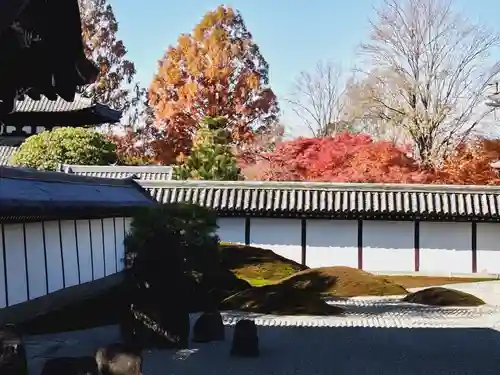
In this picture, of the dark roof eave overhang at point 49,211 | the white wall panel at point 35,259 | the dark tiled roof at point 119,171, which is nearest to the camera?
the dark roof eave overhang at point 49,211

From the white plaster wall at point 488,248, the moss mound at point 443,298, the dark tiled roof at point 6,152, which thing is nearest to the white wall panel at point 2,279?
the moss mound at point 443,298

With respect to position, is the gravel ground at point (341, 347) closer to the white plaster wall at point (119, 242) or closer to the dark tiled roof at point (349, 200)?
the white plaster wall at point (119, 242)

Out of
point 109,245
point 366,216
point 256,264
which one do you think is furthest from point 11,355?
point 366,216

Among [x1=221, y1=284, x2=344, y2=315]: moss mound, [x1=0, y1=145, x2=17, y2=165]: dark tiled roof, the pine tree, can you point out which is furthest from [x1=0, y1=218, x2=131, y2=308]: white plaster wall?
[x1=0, y1=145, x2=17, y2=165]: dark tiled roof

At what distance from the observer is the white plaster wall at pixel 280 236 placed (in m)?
25.3

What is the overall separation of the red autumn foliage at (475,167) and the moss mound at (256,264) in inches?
357

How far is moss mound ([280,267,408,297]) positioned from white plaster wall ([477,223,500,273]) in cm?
550

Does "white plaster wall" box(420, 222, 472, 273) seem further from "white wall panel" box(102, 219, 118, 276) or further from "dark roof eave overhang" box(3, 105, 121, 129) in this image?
"dark roof eave overhang" box(3, 105, 121, 129)

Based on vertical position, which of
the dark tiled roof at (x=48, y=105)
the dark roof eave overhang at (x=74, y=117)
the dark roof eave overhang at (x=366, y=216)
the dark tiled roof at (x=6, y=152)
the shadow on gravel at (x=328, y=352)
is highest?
the dark tiled roof at (x=48, y=105)

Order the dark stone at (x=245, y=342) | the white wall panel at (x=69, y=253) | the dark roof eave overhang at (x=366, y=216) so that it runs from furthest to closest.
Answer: the dark roof eave overhang at (x=366, y=216), the white wall panel at (x=69, y=253), the dark stone at (x=245, y=342)

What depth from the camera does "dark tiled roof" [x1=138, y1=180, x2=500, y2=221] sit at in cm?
2489

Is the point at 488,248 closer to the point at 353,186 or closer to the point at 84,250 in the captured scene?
the point at 353,186

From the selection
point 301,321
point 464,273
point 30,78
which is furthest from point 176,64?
point 30,78

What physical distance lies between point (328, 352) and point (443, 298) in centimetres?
745
